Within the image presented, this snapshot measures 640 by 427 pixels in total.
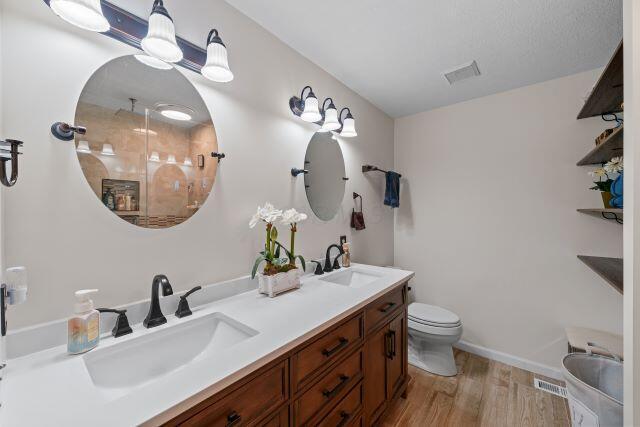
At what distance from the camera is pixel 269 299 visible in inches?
48.4

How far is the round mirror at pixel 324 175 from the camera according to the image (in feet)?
5.89

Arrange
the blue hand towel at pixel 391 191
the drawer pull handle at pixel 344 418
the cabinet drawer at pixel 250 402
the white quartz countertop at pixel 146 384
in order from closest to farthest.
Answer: the white quartz countertop at pixel 146 384, the cabinet drawer at pixel 250 402, the drawer pull handle at pixel 344 418, the blue hand towel at pixel 391 191

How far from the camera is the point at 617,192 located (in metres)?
1.36

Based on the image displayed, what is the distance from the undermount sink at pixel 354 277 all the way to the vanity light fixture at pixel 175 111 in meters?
1.23

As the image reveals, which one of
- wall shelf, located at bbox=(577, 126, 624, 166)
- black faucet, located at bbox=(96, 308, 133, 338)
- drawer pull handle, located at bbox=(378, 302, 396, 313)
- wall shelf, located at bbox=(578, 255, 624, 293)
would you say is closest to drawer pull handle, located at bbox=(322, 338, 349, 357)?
drawer pull handle, located at bbox=(378, 302, 396, 313)

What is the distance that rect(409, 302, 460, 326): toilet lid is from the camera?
197cm

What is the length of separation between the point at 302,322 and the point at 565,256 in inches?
88.5

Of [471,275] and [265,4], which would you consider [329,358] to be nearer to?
[265,4]

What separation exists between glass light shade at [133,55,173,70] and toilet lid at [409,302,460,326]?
2.32 meters

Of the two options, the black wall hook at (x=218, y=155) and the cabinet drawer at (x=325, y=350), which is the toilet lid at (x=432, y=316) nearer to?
the cabinet drawer at (x=325, y=350)

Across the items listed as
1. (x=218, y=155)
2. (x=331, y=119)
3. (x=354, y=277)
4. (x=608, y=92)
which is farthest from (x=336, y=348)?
(x=608, y=92)

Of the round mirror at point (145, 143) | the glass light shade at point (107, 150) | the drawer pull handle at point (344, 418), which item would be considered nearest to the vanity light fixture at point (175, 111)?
the round mirror at point (145, 143)

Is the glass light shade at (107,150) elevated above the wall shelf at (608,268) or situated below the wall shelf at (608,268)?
above

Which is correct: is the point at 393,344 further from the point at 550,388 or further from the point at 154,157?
the point at 154,157
